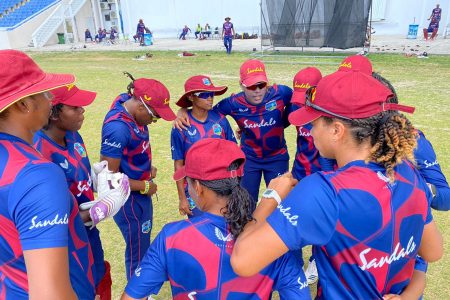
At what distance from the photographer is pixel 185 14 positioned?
1339 inches

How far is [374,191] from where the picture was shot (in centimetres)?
166

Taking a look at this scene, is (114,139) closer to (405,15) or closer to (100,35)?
(405,15)

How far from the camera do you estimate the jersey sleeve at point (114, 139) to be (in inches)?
135

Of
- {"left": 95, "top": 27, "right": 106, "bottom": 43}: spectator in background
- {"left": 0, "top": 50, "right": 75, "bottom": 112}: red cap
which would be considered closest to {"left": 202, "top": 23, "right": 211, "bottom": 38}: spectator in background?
{"left": 95, "top": 27, "right": 106, "bottom": 43}: spectator in background

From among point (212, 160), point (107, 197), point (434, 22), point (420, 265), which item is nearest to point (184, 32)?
point (434, 22)

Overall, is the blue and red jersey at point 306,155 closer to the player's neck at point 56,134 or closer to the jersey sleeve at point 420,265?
the jersey sleeve at point 420,265

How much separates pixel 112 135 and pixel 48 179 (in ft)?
6.10

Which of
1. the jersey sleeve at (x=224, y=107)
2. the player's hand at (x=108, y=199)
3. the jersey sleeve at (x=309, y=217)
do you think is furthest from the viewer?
the jersey sleeve at (x=224, y=107)

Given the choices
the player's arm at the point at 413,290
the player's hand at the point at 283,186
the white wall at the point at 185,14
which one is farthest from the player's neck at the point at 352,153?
the white wall at the point at 185,14

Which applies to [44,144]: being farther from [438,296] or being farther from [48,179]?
[438,296]

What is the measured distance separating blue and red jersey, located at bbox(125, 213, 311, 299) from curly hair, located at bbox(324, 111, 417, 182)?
73 centimetres

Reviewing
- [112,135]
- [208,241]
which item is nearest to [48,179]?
[208,241]

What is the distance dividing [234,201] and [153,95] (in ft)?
6.64

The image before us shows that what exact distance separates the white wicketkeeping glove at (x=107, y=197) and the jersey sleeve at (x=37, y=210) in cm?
103
